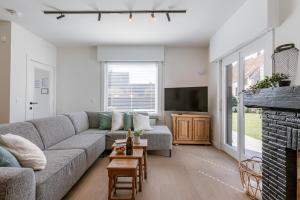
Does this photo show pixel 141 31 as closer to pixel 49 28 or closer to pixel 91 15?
pixel 91 15

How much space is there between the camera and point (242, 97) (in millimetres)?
3900

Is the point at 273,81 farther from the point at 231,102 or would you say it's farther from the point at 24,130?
the point at 24,130

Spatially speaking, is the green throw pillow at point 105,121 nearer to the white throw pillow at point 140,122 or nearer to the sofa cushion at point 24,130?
the white throw pillow at point 140,122

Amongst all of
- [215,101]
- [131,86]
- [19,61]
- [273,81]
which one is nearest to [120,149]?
[273,81]

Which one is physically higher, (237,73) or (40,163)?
(237,73)

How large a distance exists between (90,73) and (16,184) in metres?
4.79

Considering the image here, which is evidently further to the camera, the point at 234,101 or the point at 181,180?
the point at 234,101

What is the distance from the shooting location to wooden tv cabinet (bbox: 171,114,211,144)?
554cm

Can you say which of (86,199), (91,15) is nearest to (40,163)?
(86,199)

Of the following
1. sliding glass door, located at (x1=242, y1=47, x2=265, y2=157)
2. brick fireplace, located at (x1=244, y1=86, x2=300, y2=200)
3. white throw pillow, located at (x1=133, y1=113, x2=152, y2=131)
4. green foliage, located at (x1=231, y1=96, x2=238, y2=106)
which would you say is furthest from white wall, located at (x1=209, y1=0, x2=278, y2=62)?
white throw pillow, located at (x1=133, y1=113, x2=152, y2=131)

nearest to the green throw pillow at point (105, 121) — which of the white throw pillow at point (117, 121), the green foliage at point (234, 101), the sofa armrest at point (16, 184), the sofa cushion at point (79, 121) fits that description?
the white throw pillow at point (117, 121)

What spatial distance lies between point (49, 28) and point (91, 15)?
4.23ft

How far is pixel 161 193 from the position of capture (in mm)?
2787

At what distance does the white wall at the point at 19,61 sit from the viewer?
4.32m
